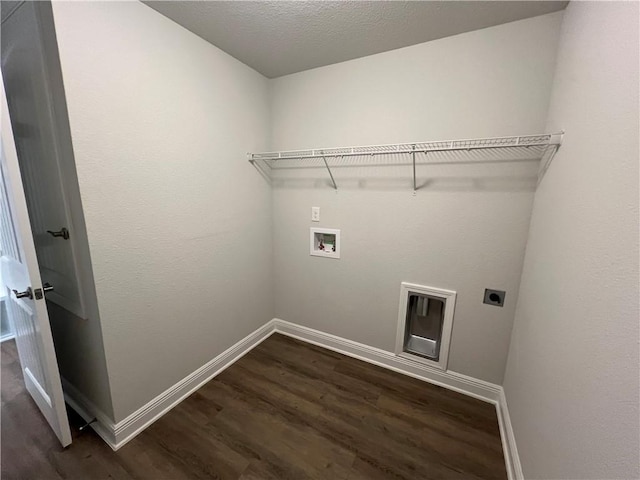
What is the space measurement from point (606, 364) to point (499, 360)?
3.86ft

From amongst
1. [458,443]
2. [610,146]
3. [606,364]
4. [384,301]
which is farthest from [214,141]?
[458,443]

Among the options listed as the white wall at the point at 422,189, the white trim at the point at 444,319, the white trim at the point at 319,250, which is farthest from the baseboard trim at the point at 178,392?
the white trim at the point at 444,319

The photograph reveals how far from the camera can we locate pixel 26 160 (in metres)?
1.47

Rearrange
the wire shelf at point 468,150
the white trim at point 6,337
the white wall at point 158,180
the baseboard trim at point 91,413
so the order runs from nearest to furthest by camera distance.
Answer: the white wall at point 158,180 < the wire shelf at point 468,150 < the baseboard trim at point 91,413 < the white trim at point 6,337

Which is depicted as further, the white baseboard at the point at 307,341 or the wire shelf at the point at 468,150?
the white baseboard at the point at 307,341

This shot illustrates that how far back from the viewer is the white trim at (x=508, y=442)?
1241mm

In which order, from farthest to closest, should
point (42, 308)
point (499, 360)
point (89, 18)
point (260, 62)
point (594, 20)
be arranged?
1. point (260, 62)
2. point (499, 360)
3. point (42, 308)
4. point (89, 18)
5. point (594, 20)

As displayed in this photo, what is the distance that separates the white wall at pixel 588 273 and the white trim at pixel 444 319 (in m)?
0.50

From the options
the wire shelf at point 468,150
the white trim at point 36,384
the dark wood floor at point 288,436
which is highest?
the wire shelf at point 468,150

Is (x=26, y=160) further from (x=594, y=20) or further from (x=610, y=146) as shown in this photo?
(x=594, y=20)

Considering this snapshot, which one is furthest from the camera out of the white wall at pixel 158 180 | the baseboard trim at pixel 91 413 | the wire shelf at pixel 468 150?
the baseboard trim at pixel 91 413

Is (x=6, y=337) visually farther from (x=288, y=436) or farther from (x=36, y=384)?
(x=288, y=436)

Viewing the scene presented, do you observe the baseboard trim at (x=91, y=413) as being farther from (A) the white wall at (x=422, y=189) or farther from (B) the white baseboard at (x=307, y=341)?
(A) the white wall at (x=422, y=189)

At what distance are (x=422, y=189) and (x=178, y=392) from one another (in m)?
2.17
